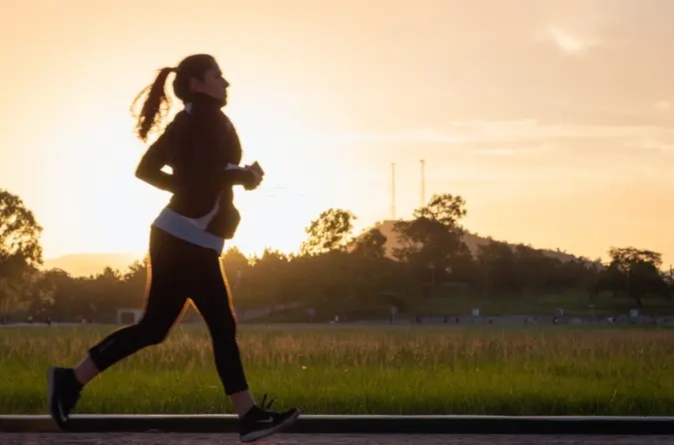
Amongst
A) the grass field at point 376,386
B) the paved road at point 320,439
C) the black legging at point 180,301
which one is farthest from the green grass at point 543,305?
the black legging at point 180,301

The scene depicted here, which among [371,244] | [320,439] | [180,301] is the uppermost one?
[371,244]

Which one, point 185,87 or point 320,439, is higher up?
point 185,87

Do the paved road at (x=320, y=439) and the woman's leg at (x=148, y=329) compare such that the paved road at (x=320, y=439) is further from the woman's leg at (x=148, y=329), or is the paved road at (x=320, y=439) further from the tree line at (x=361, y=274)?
the tree line at (x=361, y=274)

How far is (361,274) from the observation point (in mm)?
113062

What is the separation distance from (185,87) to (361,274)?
352 ft

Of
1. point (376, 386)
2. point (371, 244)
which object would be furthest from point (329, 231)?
point (376, 386)

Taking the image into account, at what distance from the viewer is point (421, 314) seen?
11281 centimetres

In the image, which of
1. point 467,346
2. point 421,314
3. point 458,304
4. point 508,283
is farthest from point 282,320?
point 467,346

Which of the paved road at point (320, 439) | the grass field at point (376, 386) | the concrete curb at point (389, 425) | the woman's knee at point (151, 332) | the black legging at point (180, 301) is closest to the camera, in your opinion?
the black legging at point (180, 301)

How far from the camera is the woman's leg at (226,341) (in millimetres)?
5750

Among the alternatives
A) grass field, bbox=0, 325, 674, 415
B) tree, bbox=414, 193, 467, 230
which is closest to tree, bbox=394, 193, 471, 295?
tree, bbox=414, 193, 467, 230

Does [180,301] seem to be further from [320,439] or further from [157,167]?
[320,439]

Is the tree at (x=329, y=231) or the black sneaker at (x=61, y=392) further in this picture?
the tree at (x=329, y=231)

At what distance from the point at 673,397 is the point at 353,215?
367ft
